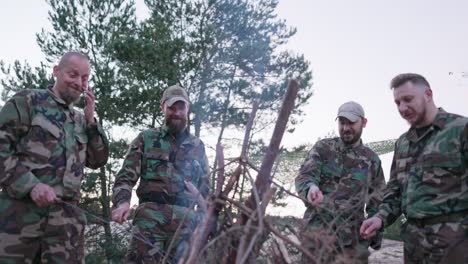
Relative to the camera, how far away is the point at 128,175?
14.5ft

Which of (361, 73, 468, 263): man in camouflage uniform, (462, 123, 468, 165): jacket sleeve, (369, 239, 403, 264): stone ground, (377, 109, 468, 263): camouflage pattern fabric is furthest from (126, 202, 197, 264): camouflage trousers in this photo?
(369, 239, 403, 264): stone ground

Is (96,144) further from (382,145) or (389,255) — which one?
(389,255)

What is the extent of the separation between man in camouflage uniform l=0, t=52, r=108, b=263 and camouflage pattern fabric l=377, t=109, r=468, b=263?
2477 mm

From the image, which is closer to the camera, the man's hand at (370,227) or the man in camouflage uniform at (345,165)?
the man's hand at (370,227)

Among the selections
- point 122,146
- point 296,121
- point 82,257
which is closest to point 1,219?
point 82,257

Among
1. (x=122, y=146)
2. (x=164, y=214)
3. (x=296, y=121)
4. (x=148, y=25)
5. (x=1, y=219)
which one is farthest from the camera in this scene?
(x=296, y=121)

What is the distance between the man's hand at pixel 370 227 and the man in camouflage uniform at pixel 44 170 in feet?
7.34

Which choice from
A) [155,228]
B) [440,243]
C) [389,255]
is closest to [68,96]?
[155,228]

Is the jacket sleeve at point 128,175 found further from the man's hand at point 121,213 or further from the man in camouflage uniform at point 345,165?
the man in camouflage uniform at point 345,165

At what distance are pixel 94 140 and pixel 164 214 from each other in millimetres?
852

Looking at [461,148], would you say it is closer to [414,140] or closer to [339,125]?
[414,140]

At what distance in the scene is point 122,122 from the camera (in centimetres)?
1396

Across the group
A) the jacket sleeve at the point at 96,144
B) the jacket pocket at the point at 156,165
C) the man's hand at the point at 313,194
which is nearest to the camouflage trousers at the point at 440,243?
the man's hand at the point at 313,194

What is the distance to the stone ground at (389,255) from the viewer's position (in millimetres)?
10044
